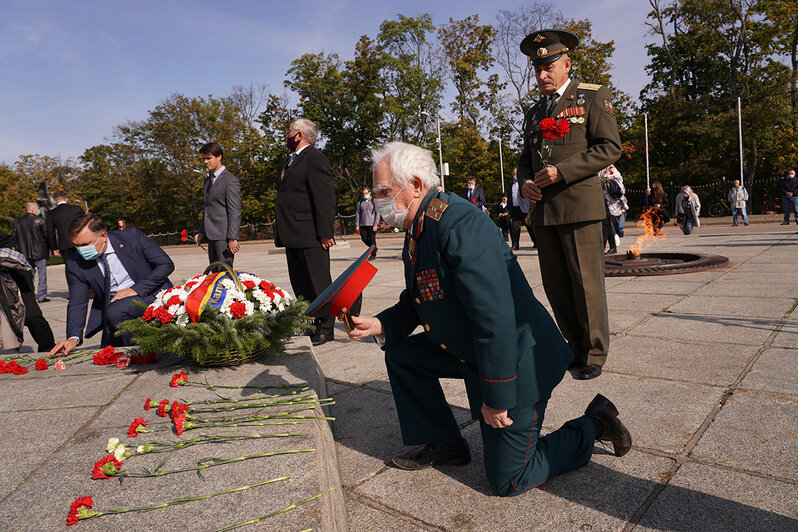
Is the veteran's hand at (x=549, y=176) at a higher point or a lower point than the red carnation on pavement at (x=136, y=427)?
higher

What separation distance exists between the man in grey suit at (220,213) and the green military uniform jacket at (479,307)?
4.09m

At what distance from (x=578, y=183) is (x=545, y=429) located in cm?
170

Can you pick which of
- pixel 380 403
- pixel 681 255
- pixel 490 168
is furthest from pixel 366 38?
pixel 380 403

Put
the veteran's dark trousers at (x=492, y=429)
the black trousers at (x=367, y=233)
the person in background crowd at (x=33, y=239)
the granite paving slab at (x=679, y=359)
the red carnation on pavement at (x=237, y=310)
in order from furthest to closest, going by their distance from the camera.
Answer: the black trousers at (x=367, y=233) < the person in background crowd at (x=33, y=239) < the granite paving slab at (x=679, y=359) < the red carnation on pavement at (x=237, y=310) < the veteran's dark trousers at (x=492, y=429)

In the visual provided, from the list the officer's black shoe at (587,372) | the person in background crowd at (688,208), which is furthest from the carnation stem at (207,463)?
the person in background crowd at (688,208)

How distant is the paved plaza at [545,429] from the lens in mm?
1975

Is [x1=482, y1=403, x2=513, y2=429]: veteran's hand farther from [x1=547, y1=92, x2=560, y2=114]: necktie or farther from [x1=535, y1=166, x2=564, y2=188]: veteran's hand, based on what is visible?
[x1=547, y1=92, x2=560, y2=114]: necktie

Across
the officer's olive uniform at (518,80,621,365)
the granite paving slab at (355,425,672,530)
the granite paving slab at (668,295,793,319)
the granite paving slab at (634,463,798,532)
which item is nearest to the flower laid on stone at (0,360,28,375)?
the granite paving slab at (355,425,672,530)

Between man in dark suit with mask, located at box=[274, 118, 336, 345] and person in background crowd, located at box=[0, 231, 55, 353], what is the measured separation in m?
2.92

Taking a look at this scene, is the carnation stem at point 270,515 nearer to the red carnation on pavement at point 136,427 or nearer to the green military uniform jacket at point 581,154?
the red carnation on pavement at point 136,427

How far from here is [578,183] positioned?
12.0 feet

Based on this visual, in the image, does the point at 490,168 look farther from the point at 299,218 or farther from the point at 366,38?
the point at 299,218

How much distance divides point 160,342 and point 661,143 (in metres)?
35.2

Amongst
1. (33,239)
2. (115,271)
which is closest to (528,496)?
(115,271)
